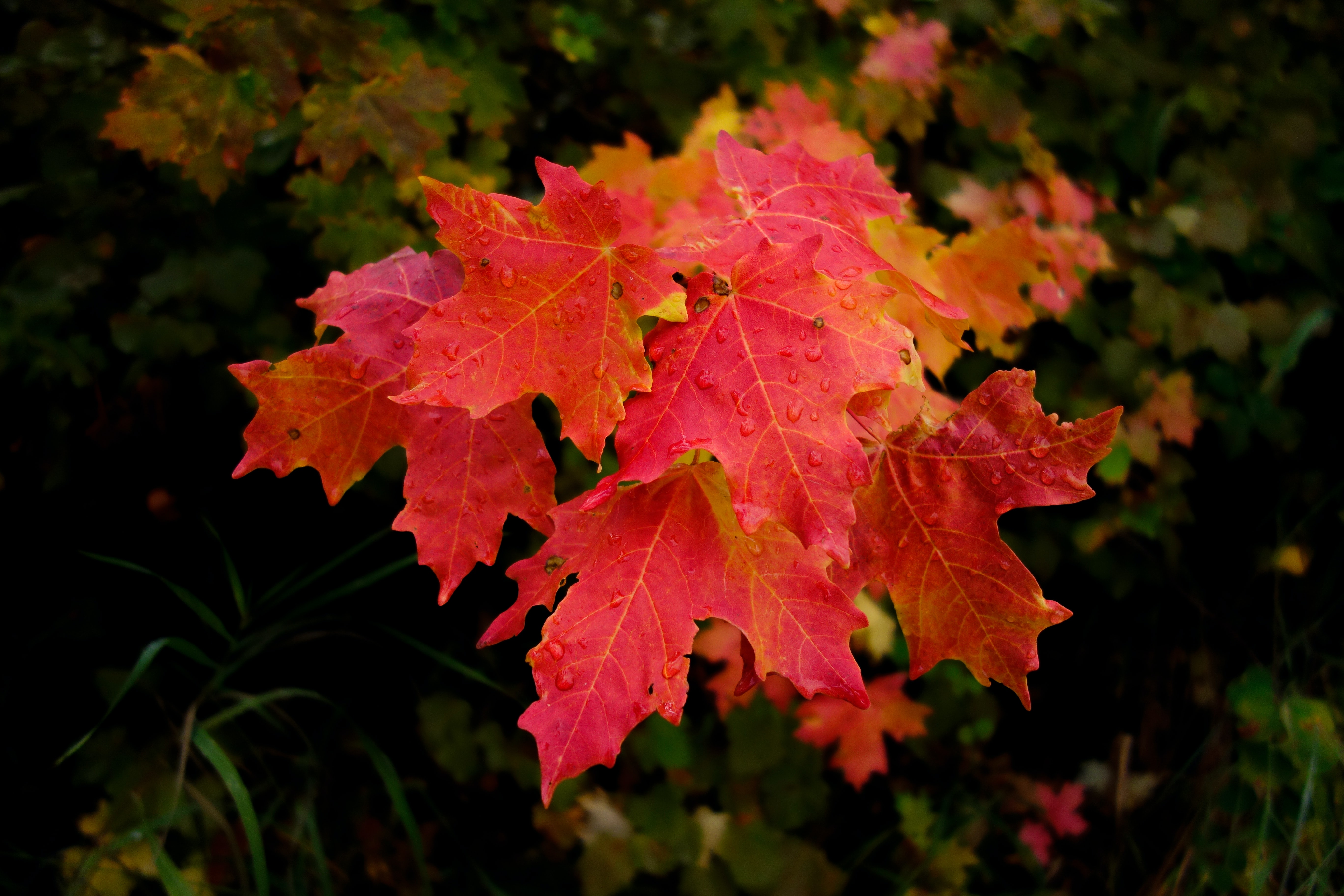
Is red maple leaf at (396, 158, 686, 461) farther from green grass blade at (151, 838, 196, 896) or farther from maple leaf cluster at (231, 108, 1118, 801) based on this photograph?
green grass blade at (151, 838, 196, 896)

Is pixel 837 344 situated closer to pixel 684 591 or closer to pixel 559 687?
pixel 684 591

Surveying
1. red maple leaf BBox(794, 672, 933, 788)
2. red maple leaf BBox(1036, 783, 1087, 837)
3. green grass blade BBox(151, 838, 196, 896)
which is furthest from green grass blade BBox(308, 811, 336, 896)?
red maple leaf BBox(1036, 783, 1087, 837)

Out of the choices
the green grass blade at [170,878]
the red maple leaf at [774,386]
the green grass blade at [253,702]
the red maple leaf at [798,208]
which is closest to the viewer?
the red maple leaf at [774,386]

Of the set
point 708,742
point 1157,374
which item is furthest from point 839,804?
point 1157,374

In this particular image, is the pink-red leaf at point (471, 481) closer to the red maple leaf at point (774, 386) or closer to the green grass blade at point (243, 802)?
the red maple leaf at point (774, 386)

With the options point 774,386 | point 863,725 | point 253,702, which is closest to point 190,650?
point 253,702

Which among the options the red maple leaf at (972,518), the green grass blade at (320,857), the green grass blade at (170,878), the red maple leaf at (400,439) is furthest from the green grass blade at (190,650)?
the red maple leaf at (972,518)
